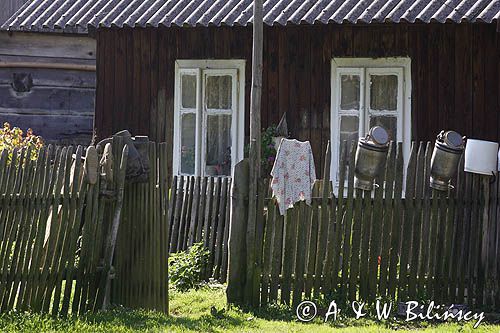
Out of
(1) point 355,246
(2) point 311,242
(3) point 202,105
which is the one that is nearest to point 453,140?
(1) point 355,246

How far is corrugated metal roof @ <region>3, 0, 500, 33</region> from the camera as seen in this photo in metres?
12.3

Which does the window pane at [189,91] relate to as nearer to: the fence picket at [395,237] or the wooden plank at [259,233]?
the wooden plank at [259,233]

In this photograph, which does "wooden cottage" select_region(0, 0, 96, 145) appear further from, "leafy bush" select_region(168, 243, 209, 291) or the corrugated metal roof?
"leafy bush" select_region(168, 243, 209, 291)

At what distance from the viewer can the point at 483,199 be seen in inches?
393

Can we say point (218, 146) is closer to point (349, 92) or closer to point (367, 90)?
point (349, 92)

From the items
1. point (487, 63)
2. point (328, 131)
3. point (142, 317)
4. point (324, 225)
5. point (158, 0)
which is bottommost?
point (142, 317)

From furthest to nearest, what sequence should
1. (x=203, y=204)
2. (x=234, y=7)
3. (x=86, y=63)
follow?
(x=86, y=63) < (x=234, y=7) < (x=203, y=204)

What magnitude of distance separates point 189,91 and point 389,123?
2.86 metres

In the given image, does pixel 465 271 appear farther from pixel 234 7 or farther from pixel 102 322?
pixel 234 7

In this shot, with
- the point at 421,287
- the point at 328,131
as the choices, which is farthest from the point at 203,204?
the point at 421,287

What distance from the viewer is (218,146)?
47.5 ft

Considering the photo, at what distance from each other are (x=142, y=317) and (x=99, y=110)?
6526mm

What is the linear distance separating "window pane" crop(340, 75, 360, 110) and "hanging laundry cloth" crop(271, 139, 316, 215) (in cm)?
318

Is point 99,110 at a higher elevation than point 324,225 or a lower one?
higher
